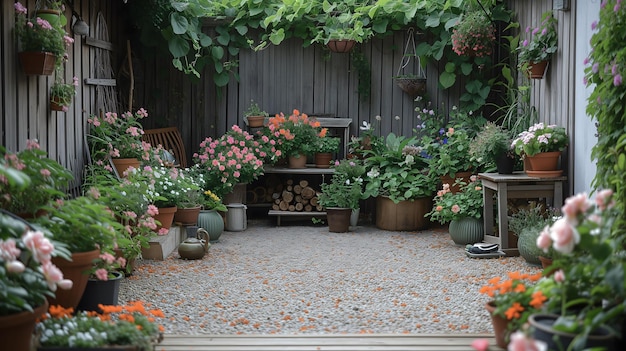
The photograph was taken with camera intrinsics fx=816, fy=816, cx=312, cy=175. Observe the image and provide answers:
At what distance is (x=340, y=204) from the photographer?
27.3 feet

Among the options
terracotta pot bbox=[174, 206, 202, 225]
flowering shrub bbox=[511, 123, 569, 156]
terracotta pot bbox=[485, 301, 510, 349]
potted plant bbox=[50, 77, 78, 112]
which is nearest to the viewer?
terracotta pot bbox=[485, 301, 510, 349]

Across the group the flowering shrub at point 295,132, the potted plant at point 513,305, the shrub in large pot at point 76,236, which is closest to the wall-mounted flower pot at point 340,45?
the flowering shrub at point 295,132

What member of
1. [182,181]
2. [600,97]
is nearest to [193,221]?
[182,181]

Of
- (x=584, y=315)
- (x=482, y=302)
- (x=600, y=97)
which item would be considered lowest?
(x=482, y=302)

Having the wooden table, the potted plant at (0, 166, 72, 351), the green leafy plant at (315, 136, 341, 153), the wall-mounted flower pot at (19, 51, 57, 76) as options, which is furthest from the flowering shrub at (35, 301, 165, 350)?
the green leafy plant at (315, 136, 341, 153)

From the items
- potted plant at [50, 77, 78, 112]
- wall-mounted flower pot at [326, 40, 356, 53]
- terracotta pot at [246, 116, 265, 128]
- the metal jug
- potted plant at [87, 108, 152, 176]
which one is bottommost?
the metal jug

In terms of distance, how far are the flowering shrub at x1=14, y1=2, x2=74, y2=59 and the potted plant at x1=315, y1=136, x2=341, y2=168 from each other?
12.6 ft

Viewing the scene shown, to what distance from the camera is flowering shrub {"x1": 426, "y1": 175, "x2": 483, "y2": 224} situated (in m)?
7.35

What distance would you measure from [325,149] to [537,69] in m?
2.55

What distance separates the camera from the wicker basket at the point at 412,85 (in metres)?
8.85

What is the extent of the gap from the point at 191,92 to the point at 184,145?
602 millimetres

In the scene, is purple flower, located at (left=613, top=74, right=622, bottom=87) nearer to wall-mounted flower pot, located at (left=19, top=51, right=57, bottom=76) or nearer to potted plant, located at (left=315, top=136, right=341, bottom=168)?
wall-mounted flower pot, located at (left=19, top=51, right=57, bottom=76)

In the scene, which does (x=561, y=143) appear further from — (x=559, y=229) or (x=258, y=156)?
(x=559, y=229)

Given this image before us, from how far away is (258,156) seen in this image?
28.4ft
